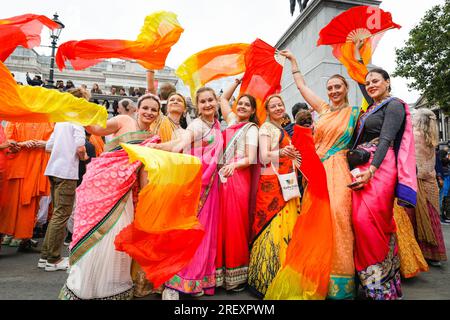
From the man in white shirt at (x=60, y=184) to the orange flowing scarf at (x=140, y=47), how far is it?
1.07 m

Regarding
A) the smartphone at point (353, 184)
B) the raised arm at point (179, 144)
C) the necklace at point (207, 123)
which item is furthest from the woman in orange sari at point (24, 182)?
the smartphone at point (353, 184)

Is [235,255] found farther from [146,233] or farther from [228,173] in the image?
[146,233]

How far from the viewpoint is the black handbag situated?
2.50 meters

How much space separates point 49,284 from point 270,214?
224cm

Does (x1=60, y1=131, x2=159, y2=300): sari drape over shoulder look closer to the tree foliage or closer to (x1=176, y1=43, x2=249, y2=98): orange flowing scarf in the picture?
(x1=176, y1=43, x2=249, y2=98): orange flowing scarf

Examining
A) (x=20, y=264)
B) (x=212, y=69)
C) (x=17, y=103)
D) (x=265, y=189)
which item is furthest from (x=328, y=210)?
(x=20, y=264)

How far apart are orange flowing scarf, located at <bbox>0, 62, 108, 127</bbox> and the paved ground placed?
1540 millimetres

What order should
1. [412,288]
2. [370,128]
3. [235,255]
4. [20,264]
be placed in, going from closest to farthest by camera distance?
[370,128]
[235,255]
[412,288]
[20,264]

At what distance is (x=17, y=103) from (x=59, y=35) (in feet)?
32.2

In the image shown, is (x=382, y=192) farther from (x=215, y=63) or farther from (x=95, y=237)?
(x=215, y=63)

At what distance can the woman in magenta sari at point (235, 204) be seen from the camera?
279cm

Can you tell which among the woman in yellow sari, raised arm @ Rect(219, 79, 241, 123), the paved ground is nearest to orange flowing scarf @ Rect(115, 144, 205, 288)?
the woman in yellow sari

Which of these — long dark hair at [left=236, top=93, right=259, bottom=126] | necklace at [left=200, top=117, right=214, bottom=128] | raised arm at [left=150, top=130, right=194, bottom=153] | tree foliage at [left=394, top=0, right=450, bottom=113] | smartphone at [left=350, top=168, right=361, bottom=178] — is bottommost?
smartphone at [left=350, top=168, right=361, bottom=178]

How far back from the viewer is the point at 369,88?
106 inches
